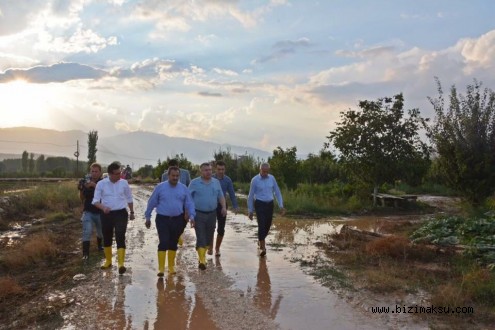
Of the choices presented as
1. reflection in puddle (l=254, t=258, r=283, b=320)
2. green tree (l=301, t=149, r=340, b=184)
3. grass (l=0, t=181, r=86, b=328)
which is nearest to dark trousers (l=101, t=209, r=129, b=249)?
grass (l=0, t=181, r=86, b=328)

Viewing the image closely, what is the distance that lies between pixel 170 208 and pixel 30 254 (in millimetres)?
4508

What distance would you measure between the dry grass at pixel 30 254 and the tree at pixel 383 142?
14.3 metres

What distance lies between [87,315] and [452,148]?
14144 millimetres

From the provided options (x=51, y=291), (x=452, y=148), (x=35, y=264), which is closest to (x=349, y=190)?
(x=452, y=148)

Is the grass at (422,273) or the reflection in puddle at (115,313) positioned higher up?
the grass at (422,273)

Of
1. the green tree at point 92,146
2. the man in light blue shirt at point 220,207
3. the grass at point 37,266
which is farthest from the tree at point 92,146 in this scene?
the man in light blue shirt at point 220,207

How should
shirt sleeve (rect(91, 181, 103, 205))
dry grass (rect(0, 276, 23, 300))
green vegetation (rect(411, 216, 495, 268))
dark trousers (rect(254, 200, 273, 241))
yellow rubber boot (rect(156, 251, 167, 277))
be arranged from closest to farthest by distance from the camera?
1. dry grass (rect(0, 276, 23, 300))
2. yellow rubber boot (rect(156, 251, 167, 277))
3. shirt sleeve (rect(91, 181, 103, 205))
4. green vegetation (rect(411, 216, 495, 268))
5. dark trousers (rect(254, 200, 273, 241))

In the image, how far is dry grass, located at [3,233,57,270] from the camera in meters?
10.3

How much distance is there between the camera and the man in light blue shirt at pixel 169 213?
8227 millimetres

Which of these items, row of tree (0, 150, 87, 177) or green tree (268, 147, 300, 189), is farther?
row of tree (0, 150, 87, 177)

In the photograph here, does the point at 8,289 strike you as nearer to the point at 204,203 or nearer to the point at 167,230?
the point at 167,230

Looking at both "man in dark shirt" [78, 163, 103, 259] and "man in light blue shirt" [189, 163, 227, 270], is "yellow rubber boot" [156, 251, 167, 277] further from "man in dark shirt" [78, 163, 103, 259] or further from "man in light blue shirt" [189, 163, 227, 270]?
"man in dark shirt" [78, 163, 103, 259]

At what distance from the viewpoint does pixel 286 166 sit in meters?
26.5

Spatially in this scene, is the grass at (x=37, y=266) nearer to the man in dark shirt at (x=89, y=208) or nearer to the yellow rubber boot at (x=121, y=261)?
the man in dark shirt at (x=89, y=208)
